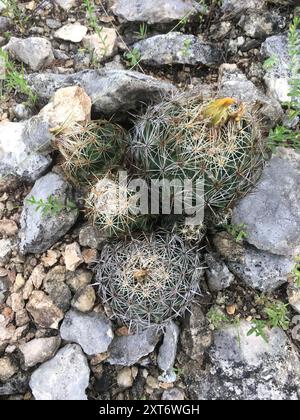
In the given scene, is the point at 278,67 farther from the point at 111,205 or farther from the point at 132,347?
the point at 132,347

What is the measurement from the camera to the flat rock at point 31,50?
342cm

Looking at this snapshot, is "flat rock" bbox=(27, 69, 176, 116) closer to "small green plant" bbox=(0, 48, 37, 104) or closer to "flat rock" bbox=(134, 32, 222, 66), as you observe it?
"small green plant" bbox=(0, 48, 37, 104)

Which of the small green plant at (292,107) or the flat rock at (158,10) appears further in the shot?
the flat rock at (158,10)

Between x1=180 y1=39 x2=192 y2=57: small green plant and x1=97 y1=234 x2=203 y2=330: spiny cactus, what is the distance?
1.40m

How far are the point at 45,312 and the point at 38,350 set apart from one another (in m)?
0.23

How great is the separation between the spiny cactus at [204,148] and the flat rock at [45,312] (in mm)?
1026

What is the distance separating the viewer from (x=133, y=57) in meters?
3.33

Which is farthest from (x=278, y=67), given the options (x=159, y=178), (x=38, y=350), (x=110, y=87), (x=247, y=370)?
(x=38, y=350)

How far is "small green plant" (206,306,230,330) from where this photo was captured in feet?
9.98

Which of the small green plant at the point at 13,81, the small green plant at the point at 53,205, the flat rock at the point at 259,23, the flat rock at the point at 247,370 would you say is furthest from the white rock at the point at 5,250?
the flat rock at the point at 259,23

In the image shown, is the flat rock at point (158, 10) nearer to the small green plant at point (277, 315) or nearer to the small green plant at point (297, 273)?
the small green plant at point (297, 273)
